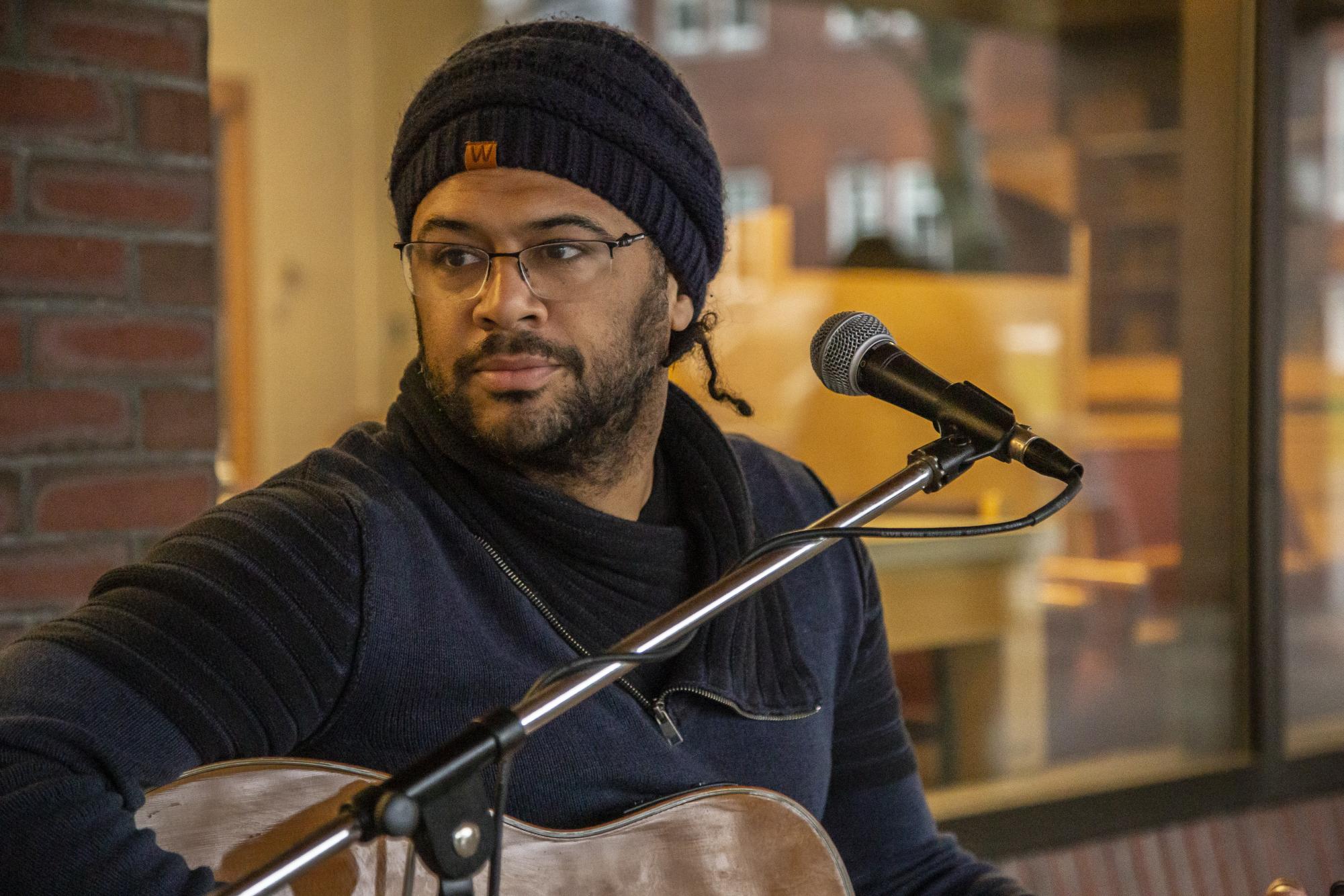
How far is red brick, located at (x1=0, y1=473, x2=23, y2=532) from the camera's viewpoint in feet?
5.95

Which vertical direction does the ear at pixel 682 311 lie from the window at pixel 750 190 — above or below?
below

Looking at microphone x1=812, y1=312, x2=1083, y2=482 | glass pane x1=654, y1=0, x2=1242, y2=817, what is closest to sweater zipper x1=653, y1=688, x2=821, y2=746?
microphone x1=812, y1=312, x2=1083, y2=482

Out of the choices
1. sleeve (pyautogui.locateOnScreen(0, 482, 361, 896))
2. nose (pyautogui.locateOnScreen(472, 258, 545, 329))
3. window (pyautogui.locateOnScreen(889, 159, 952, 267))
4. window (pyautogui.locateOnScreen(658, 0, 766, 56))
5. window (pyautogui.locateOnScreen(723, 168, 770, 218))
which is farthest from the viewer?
window (pyautogui.locateOnScreen(658, 0, 766, 56))

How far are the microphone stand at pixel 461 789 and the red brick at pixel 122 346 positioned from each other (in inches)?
44.6

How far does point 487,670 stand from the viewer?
1.37 m

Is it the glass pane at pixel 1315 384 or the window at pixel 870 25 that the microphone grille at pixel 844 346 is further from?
the window at pixel 870 25

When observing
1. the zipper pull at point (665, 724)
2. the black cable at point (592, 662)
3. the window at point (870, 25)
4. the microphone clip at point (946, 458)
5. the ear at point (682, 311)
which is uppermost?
the window at point (870, 25)

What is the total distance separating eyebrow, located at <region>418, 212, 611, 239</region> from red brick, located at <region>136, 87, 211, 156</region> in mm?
625

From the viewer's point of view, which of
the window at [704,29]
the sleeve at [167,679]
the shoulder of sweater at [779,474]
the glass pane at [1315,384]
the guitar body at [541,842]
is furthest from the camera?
the window at [704,29]

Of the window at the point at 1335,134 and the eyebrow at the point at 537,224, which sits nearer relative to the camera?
the eyebrow at the point at 537,224

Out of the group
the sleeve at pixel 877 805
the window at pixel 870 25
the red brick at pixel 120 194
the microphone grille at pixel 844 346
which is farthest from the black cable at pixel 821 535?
the window at pixel 870 25

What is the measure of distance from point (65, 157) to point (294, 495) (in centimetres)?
78

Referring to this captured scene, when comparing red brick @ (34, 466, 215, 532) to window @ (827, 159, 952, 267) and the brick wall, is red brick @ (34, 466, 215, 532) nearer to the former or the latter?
the brick wall

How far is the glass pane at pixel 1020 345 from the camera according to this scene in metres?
3.33
